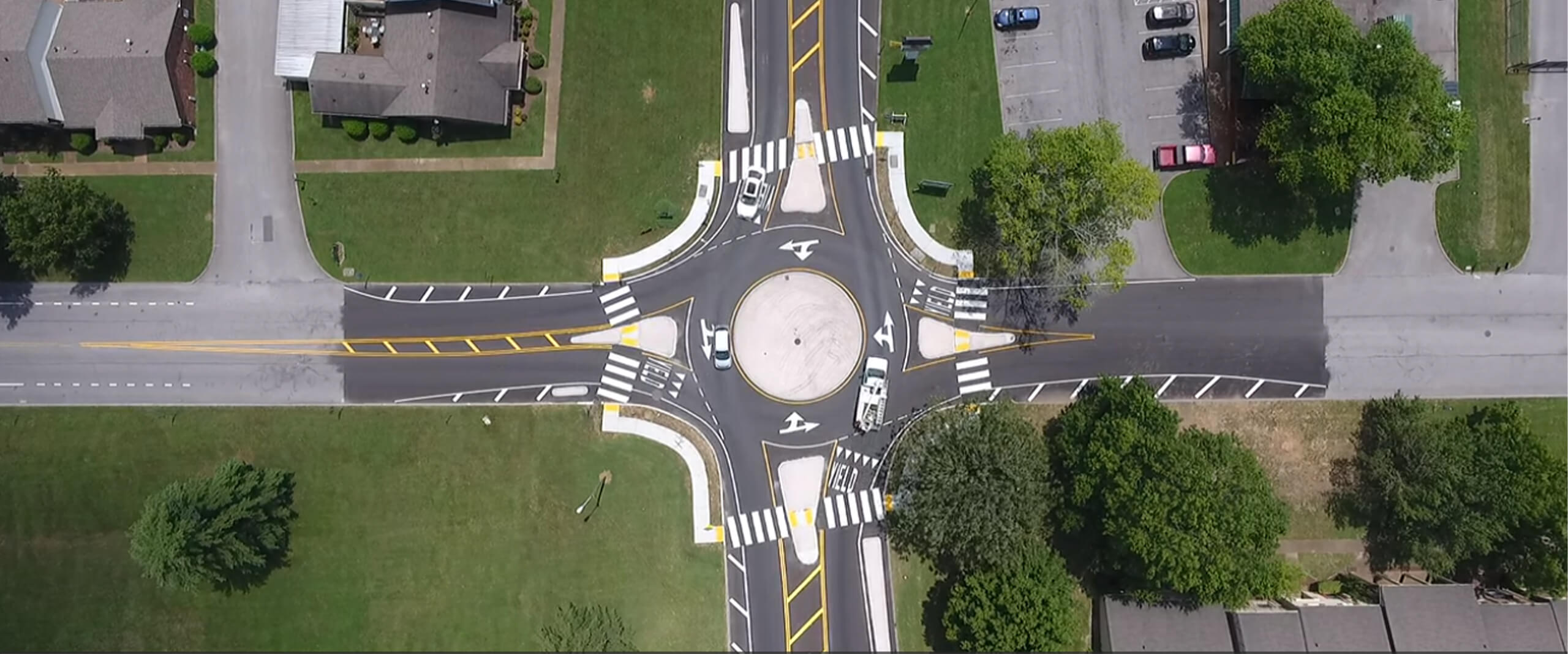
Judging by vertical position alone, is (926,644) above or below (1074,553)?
below

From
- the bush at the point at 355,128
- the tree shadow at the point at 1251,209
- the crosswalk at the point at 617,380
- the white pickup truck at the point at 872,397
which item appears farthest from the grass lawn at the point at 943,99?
the bush at the point at 355,128

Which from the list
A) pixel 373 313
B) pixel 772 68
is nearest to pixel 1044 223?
pixel 772 68

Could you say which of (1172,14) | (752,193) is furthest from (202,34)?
(1172,14)

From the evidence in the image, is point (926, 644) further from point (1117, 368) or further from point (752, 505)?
point (1117, 368)

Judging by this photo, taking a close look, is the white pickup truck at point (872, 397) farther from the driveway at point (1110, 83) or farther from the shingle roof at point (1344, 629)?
the shingle roof at point (1344, 629)

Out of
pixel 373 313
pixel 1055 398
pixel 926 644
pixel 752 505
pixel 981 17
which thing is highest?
pixel 981 17
